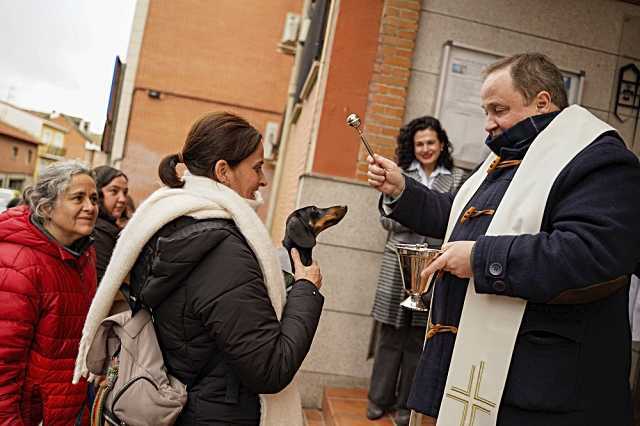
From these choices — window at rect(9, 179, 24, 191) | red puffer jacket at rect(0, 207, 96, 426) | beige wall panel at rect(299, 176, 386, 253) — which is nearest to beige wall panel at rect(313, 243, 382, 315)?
beige wall panel at rect(299, 176, 386, 253)

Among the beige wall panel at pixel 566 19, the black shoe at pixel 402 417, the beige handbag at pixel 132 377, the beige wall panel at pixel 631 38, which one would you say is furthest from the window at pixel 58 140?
the beige handbag at pixel 132 377

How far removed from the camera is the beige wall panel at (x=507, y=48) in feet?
16.0

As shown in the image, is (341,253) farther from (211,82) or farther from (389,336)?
(211,82)

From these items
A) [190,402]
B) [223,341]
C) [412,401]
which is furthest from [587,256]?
[190,402]

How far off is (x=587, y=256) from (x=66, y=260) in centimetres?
Answer: 225

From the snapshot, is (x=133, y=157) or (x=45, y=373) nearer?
(x=45, y=373)

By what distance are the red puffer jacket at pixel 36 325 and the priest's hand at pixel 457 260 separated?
172 cm

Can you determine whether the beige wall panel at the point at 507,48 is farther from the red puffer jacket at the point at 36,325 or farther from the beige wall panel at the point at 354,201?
the red puffer jacket at the point at 36,325

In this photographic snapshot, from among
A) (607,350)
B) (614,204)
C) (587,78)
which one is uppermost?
(587,78)

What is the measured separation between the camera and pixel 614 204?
1.66 metres

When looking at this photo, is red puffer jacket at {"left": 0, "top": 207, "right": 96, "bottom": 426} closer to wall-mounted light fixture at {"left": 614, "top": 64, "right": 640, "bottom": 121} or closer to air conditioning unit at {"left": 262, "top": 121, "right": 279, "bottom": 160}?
wall-mounted light fixture at {"left": 614, "top": 64, "right": 640, "bottom": 121}

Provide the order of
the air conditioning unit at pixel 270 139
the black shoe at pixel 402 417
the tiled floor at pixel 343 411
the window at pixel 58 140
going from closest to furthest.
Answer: the black shoe at pixel 402 417, the tiled floor at pixel 343 411, the air conditioning unit at pixel 270 139, the window at pixel 58 140

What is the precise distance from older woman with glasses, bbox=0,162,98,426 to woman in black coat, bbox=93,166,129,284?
2.98 feet

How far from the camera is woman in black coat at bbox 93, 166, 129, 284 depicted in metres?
3.77
